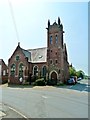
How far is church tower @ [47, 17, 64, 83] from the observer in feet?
153

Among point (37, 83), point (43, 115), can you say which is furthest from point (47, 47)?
point (43, 115)

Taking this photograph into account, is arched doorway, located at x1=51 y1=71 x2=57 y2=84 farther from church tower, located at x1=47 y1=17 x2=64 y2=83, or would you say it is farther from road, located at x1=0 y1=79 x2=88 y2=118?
road, located at x1=0 y1=79 x2=88 y2=118

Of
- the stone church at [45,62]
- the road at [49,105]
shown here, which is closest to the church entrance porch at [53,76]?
the stone church at [45,62]

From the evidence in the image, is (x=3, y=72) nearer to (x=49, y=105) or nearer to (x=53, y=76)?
(x=53, y=76)

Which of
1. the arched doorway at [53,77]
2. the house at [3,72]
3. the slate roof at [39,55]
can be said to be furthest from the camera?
the house at [3,72]

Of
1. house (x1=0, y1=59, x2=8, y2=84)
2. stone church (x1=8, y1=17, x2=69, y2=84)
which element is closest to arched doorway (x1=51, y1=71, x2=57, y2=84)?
stone church (x1=8, y1=17, x2=69, y2=84)

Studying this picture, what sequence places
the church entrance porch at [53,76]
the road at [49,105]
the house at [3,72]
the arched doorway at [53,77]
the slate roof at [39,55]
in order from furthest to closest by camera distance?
the house at [3,72]
the slate roof at [39,55]
the arched doorway at [53,77]
the church entrance porch at [53,76]
the road at [49,105]

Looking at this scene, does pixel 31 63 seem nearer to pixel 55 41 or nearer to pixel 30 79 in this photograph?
pixel 30 79

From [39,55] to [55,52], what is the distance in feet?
15.5

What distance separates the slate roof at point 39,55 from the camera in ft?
162

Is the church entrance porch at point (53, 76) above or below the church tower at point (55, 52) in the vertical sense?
below

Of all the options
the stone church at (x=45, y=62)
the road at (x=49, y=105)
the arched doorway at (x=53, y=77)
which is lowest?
the road at (x=49, y=105)

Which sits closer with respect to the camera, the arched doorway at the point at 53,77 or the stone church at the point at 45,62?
the arched doorway at the point at 53,77

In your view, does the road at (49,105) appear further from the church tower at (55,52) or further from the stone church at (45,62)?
the stone church at (45,62)
